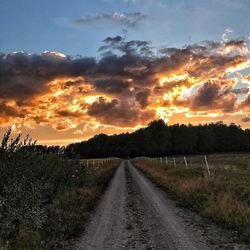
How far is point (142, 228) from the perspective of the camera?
42.7ft

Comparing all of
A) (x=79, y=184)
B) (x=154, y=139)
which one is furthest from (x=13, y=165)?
(x=154, y=139)

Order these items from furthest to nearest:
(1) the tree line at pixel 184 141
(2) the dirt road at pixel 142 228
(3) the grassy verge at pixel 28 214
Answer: (1) the tree line at pixel 184 141
(2) the dirt road at pixel 142 228
(3) the grassy verge at pixel 28 214

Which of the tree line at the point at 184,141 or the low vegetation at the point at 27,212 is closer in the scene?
the low vegetation at the point at 27,212

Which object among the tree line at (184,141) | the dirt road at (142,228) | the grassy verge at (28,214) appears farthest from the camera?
the tree line at (184,141)

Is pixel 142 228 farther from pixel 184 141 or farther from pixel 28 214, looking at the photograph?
pixel 184 141

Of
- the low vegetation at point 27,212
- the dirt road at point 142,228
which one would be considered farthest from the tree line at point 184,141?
the low vegetation at point 27,212

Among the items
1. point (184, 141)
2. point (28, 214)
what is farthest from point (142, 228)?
point (184, 141)

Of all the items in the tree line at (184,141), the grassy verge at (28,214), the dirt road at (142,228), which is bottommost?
the dirt road at (142,228)

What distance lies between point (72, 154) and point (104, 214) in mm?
12570

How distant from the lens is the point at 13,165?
40.8 feet

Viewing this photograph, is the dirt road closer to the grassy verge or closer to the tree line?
the grassy verge

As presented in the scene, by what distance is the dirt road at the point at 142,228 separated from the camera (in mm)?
10703

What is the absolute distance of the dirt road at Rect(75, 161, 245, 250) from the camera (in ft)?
35.1

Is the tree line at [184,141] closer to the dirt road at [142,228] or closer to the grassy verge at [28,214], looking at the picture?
the dirt road at [142,228]
